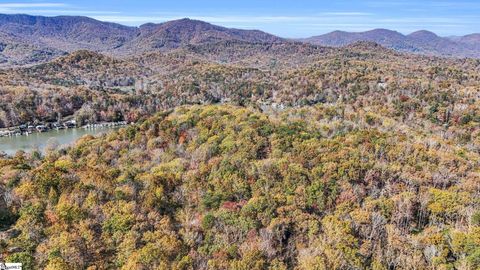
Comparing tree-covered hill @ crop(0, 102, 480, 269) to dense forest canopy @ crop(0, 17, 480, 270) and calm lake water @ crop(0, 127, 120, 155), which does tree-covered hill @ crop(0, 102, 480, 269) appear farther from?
calm lake water @ crop(0, 127, 120, 155)

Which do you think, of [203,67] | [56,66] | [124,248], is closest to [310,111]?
[124,248]

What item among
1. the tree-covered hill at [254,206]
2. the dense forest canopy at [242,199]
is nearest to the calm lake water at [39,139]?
the dense forest canopy at [242,199]

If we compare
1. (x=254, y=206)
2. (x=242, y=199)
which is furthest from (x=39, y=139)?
(x=254, y=206)

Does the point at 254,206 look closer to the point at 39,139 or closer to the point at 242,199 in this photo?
the point at 242,199

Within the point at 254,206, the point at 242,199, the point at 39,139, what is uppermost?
the point at 254,206

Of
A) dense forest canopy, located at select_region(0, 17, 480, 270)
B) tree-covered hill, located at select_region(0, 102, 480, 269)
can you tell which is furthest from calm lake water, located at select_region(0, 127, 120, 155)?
tree-covered hill, located at select_region(0, 102, 480, 269)

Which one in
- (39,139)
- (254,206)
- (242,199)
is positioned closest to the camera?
(254,206)

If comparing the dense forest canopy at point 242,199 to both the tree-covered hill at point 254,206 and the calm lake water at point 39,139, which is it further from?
the calm lake water at point 39,139
